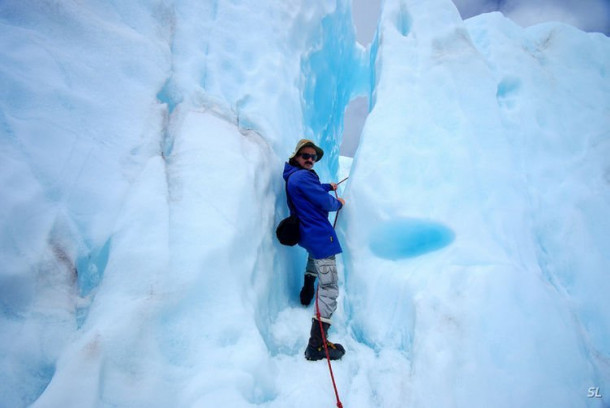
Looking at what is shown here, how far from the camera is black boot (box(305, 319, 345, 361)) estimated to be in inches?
81.1

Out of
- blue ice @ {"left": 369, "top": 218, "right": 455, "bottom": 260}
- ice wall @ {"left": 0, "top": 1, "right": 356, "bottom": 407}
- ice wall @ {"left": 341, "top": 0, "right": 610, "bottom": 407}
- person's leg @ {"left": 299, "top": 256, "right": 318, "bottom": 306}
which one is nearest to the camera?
ice wall @ {"left": 0, "top": 1, "right": 356, "bottom": 407}

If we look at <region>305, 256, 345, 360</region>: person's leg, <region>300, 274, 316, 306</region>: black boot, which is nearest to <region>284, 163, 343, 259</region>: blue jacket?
<region>305, 256, 345, 360</region>: person's leg

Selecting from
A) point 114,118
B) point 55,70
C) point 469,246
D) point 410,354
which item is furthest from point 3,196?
point 469,246

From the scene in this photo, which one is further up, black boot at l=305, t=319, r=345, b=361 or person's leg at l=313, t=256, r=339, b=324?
person's leg at l=313, t=256, r=339, b=324

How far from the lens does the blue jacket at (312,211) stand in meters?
2.30

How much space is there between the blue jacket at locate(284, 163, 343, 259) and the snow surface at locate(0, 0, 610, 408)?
0.98ft

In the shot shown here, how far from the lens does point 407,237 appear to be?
2461 millimetres

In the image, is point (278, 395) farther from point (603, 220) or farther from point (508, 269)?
point (603, 220)

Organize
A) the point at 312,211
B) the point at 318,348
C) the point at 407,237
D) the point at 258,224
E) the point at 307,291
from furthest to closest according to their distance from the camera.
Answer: the point at 307,291, the point at 407,237, the point at 312,211, the point at 258,224, the point at 318,348

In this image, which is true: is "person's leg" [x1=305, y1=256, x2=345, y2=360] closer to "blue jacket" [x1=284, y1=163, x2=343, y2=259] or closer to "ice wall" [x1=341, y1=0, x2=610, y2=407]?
"blue jacket" [x1=284, y1=163, x2=343, y2=259]

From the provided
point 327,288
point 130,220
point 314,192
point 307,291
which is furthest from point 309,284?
point 130,220

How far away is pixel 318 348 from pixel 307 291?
0.60m

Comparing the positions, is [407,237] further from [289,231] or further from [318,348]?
[318,348]

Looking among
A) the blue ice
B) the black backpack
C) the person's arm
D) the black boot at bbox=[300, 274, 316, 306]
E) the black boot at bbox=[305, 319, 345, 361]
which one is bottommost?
the black boot at bbox=[305, 319, 345, 361]
